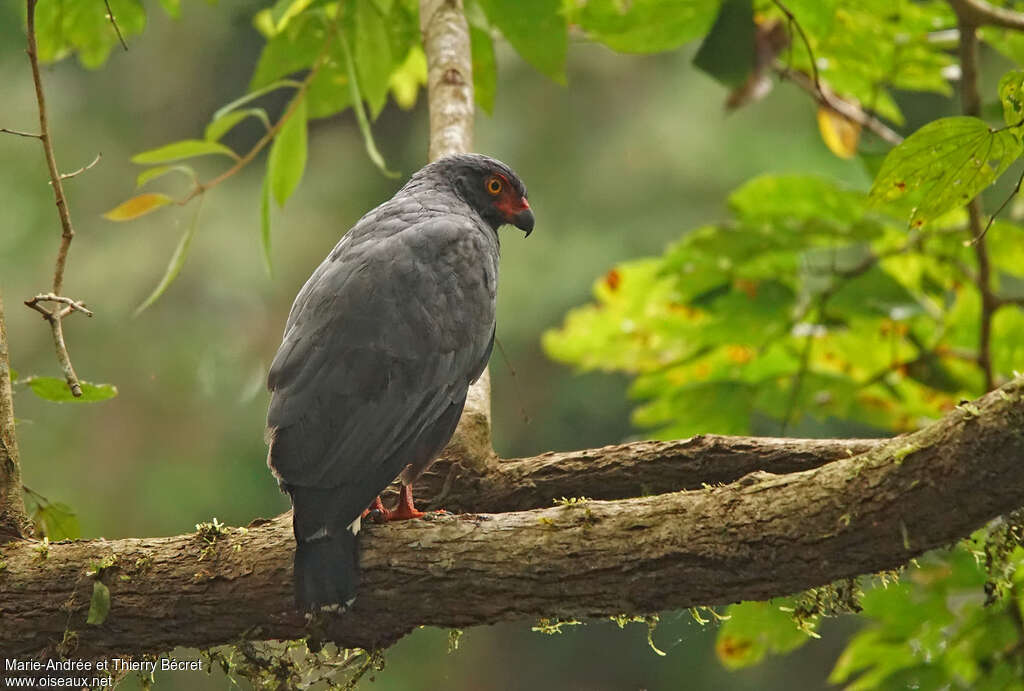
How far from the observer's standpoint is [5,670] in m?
2.40

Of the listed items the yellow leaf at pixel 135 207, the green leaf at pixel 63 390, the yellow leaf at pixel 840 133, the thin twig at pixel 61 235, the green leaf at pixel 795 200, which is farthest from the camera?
the yellow leaf at pixel 840 133

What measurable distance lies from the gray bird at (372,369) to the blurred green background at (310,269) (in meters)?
5.78

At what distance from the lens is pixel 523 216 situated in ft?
11.0

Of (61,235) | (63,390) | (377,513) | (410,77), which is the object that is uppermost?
(410,77)

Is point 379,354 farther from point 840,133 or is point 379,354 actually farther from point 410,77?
point 840,133

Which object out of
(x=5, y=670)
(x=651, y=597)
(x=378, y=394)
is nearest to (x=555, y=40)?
(x=378, y=394)

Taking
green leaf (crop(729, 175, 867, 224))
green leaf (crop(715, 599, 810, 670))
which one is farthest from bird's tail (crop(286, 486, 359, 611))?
green leaf (crop(729, 175, 867, 224))

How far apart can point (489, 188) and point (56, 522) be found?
168 cm

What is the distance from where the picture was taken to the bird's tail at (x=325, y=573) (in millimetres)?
2176

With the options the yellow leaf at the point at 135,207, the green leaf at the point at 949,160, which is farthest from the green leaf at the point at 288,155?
the green leaf at the point at 949,160

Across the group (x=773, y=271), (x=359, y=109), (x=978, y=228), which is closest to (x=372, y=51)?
(x=359, y=109)

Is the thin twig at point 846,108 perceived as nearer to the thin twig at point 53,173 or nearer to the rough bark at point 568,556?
the rough bark at point 568,556

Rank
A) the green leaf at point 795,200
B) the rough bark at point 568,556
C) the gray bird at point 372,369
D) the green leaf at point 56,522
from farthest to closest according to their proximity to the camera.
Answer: the green leaf at point 795,200
the green leaf at point 56,522
the gray bird at point 372,369
the rough bark at point 568,556

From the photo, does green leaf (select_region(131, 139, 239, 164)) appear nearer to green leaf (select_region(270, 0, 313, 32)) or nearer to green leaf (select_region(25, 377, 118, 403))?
green leaf (select_region(270, 0, 313, 32))
